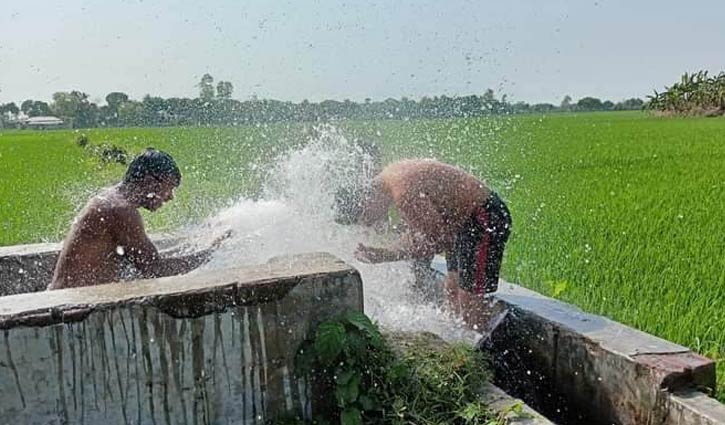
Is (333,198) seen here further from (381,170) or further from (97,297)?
(97,297)

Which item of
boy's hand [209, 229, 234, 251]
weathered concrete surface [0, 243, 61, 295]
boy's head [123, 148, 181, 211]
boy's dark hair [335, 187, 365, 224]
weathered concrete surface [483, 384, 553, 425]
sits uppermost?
boy's head [123, 148, 181, 211]

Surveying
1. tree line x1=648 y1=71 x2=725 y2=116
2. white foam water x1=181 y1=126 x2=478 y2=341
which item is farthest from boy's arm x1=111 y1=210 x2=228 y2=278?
tree line x1=648 y1=71 x2=725 y2=116

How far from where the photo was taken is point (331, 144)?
184 inches

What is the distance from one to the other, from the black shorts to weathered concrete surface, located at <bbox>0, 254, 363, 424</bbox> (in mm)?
1247

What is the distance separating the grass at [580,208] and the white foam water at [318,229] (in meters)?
0.66

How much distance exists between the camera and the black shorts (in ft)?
13.1

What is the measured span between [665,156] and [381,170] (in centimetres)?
1258

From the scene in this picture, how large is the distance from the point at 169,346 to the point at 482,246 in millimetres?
1982

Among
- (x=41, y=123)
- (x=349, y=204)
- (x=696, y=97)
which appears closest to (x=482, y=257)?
(x=349, y=204)

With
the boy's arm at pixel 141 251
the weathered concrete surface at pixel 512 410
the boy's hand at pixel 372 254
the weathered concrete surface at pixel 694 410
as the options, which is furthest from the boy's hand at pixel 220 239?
the weathered concrete surface at pixel 694 410

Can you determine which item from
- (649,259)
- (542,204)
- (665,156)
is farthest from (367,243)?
(665,156)

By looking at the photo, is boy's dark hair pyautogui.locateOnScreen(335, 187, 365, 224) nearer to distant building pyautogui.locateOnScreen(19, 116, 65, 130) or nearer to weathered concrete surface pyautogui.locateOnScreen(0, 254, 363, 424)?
weathered concrete surface pyautogui.locateOnScreen(0, 254, 363, 424)

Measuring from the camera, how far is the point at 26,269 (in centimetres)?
429

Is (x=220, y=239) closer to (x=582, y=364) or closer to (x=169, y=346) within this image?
(x=169, y=346)
